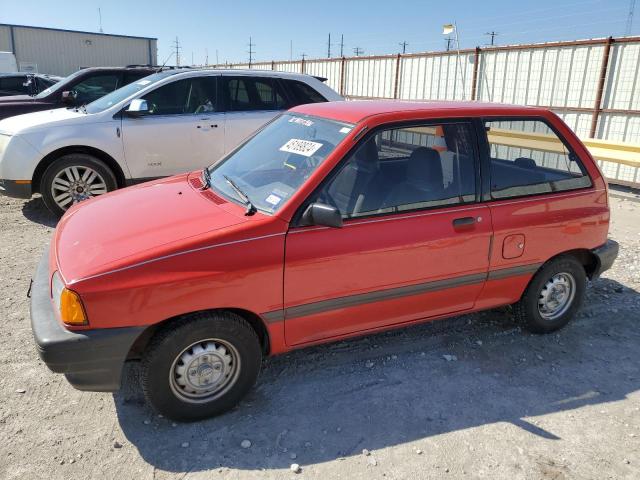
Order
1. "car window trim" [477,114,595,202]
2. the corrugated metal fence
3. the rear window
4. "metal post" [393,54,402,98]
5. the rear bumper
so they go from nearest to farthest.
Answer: "car window trim" [477,114,595,202]
the rear bumper
the rear window
the corrugated metal fence
"metal post" [393,54,402,98]

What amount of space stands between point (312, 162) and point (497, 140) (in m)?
1.41

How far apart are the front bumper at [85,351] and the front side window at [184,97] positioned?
4.49 meters

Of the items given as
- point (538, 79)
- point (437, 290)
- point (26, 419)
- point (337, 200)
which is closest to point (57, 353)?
point (26, 419)

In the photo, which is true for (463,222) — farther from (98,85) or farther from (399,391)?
(98,85)

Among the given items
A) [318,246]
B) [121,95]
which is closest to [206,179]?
[318,246]

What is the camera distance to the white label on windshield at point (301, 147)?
3.20 m

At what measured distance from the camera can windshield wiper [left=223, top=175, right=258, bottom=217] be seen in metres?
2.91

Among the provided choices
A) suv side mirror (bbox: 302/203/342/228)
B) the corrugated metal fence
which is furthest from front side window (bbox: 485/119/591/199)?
the corrugated metal fence

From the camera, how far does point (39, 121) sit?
6.30m

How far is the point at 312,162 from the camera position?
10.1 feet

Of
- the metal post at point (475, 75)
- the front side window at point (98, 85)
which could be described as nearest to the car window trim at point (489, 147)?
the front side window at point (98, 85)

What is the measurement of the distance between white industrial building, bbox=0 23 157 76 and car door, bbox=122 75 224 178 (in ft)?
104

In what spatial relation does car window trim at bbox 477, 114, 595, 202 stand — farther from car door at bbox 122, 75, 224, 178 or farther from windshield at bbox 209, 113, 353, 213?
car door at bbox 122, 75, 224, 178

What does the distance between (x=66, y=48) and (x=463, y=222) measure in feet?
133
